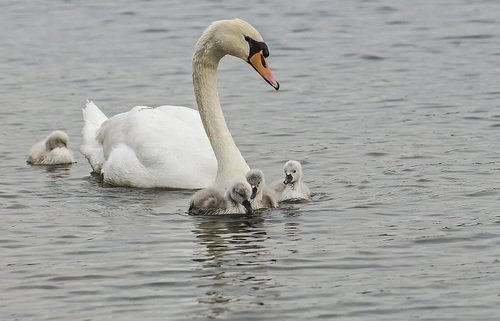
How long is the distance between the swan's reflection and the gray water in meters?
0.02

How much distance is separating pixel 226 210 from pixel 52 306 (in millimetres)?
2867

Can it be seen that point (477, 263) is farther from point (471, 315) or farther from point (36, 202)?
point (36, 202)

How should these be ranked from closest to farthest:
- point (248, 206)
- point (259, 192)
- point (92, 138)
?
point (248, 206), point (259, 192), point (92, 138)

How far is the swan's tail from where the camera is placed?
1377 cm

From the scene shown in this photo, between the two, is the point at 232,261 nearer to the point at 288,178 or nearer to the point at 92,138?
the point at 288,178

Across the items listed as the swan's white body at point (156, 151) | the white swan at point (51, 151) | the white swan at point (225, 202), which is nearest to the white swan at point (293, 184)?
the white swan at point (225, 202)

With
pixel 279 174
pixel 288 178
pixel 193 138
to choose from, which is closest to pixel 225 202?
pixel 288 178

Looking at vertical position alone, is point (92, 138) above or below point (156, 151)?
below

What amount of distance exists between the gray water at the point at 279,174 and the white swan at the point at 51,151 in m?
0.14

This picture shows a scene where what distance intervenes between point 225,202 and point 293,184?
73cm

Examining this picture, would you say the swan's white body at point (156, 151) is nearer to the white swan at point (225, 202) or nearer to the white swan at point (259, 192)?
the white swan at point (259, 192)

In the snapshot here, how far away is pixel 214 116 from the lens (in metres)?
12.6

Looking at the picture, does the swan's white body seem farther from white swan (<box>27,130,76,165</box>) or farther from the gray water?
white swan (<box>27,130,76,165</box>)

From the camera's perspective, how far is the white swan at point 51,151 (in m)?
14.0
